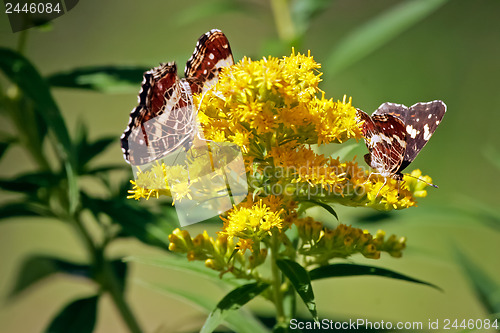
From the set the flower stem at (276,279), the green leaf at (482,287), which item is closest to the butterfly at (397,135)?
the flower stem at (276,279)

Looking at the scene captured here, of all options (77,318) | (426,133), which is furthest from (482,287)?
(77,318)

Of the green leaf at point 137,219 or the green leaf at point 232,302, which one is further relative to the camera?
the green leaf at point 137,219

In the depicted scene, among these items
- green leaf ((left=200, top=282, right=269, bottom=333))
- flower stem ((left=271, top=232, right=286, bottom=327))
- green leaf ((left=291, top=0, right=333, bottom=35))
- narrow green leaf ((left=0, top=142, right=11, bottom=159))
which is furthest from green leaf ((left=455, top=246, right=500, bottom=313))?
narrow green leaf ((left=0, top=142, right=11, bottom=159))

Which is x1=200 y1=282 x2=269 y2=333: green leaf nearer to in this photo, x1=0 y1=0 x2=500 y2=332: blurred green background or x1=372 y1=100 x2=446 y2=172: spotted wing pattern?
x1=372 y1=100 x2=446 y2=172: spotted wing pattern

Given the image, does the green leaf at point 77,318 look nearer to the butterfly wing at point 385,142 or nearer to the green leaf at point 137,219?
the green leaf at point 137,219

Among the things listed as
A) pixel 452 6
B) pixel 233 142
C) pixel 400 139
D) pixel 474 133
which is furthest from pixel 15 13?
pixel 452 6
